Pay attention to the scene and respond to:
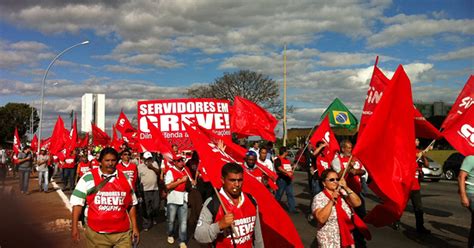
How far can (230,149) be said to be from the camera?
616 cm

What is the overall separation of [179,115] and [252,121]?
184cm

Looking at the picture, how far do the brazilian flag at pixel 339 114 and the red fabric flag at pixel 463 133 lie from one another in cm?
489

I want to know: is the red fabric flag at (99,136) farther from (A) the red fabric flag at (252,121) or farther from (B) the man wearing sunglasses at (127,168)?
(B) the man wearing sunglasses at (127,168)

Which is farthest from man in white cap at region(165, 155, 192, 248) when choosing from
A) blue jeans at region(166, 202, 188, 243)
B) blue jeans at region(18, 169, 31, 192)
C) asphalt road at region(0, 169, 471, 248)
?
blue jeans at region(18, 169, 31, 192)

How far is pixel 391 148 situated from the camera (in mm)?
4574

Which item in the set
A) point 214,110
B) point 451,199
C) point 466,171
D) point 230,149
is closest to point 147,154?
point 214,110

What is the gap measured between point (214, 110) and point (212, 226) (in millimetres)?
8303

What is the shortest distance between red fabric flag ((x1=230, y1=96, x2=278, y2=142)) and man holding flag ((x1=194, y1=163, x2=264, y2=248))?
24.5 ft

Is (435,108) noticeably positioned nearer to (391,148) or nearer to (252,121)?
(252,121)

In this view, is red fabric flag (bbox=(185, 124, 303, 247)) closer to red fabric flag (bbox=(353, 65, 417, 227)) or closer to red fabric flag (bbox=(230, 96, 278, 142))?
red fabric flag (bbox=(353, 65, 417, 227))

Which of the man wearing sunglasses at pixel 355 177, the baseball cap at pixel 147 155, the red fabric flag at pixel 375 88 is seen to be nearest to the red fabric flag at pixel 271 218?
the man wearing sunglasses at pixel 355 177

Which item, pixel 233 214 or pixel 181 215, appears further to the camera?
pixel 181 215

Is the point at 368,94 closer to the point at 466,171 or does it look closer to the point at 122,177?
the point at 466,171

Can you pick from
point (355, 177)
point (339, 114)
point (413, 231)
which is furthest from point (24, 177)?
point (355, 177)
